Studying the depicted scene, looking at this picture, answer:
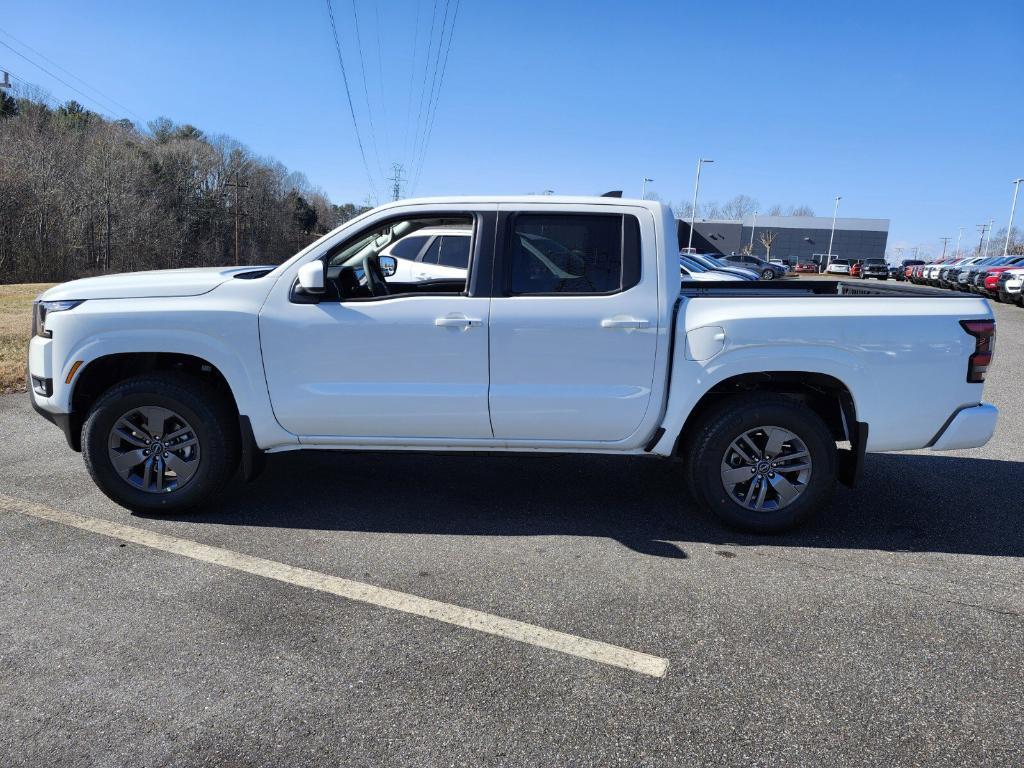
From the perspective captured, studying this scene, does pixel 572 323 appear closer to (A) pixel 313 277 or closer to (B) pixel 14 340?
(A) pixel 313 277

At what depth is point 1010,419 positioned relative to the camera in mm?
7844

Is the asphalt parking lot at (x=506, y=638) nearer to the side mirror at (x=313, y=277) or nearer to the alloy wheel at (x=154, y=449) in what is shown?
the alloy wheel at (x=154, y=449)

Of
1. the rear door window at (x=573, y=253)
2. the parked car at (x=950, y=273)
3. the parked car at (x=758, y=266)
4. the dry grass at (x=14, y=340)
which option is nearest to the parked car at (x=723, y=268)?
the parked car at (x=758, y=266)

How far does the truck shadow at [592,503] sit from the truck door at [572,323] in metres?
0.65

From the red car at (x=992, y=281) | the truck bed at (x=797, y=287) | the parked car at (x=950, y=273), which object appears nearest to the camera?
the truck bed at (x=797, y=287)

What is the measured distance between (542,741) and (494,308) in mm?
2412

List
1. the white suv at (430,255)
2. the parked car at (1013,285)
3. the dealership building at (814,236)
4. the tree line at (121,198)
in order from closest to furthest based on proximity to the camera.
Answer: the white suv at (430,255) → the parked car at (1013,285) → the tree line at (121,198) → the dealership building at (814,236)

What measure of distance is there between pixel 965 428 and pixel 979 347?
47cm

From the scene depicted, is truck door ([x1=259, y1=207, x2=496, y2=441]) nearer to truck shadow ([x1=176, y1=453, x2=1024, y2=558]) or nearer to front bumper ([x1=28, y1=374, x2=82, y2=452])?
truck shadow ([x1=176, y1=453, x2=1024, y2=558])

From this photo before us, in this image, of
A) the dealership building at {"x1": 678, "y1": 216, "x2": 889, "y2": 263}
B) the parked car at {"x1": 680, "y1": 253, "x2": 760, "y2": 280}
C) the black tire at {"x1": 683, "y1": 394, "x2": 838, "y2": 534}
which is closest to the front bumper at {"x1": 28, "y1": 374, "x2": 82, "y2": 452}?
the black tire at {"x1": 683, "y1": 394, "x2": 838, "y2": 534}

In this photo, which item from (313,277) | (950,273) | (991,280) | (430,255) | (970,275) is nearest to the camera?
(313,277)

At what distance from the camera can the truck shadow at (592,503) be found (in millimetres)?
4457

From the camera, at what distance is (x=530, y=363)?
14.0 ft

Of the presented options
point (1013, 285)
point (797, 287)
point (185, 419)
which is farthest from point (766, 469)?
point (1013, 285)
